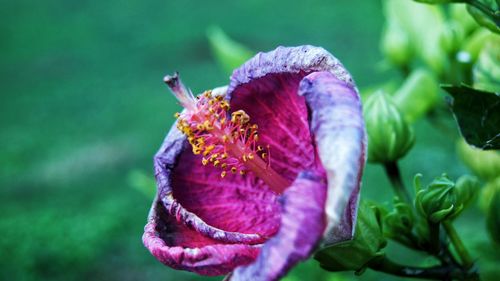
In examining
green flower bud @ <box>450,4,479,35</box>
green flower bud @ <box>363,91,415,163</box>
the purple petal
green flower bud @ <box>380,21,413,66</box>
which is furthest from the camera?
green flower bud @ <box>380,21,413,66</box>

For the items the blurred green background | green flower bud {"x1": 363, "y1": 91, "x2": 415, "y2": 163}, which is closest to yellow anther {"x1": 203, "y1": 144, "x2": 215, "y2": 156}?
green flower bud {"x1": 363, "y1": 91, "x2": 415, "y2": 163}

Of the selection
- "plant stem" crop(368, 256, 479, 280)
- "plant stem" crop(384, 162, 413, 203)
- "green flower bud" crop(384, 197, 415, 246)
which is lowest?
"plant stem" crop(368, 256, 479, 280)

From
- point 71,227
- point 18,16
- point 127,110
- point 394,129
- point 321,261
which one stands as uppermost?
point 18,16

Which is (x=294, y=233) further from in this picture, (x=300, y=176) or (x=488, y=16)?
(x=488, y=16)

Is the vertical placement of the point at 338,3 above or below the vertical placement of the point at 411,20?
above

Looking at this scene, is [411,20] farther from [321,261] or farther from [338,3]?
[338,3]

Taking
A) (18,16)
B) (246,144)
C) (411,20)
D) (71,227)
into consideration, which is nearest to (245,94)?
(246,144)

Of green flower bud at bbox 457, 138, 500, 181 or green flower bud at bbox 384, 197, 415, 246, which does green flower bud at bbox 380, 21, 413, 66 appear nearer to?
green flower bud at bbox 457, 138, 500, 181
